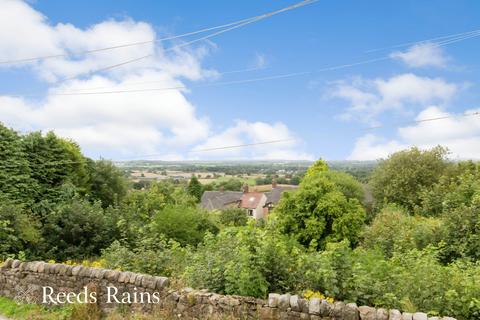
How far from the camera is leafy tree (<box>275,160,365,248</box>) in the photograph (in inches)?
742

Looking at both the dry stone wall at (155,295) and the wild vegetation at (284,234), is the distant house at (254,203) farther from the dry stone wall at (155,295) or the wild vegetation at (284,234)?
the dry stone wall at (155,295)

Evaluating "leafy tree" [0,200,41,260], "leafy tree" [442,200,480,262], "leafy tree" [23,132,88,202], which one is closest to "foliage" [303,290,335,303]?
"leafy tree" [442,200,480,262]

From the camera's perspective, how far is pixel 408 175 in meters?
25.7

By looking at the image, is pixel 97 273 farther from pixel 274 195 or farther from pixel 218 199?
pixel 218 199

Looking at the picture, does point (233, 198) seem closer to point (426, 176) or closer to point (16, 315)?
point (426, 176)

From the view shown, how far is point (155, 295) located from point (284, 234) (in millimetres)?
11035

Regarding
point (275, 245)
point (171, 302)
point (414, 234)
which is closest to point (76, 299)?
point (171, 302)

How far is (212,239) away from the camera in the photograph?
733 cm

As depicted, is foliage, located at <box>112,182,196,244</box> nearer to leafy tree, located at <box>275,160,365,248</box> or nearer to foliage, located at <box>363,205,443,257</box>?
leafy tree, located at <box>275,160,365,248</box>

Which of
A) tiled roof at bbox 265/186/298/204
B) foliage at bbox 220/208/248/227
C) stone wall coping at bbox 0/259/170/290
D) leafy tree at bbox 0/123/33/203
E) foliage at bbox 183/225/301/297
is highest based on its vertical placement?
leafy tree at bbox 0/123/33/203

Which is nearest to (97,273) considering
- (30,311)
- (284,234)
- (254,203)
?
(30,311)

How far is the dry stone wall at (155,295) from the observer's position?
4.89 meters

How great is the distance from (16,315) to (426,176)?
83.8ft

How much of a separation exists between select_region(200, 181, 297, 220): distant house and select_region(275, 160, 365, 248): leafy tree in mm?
29939
